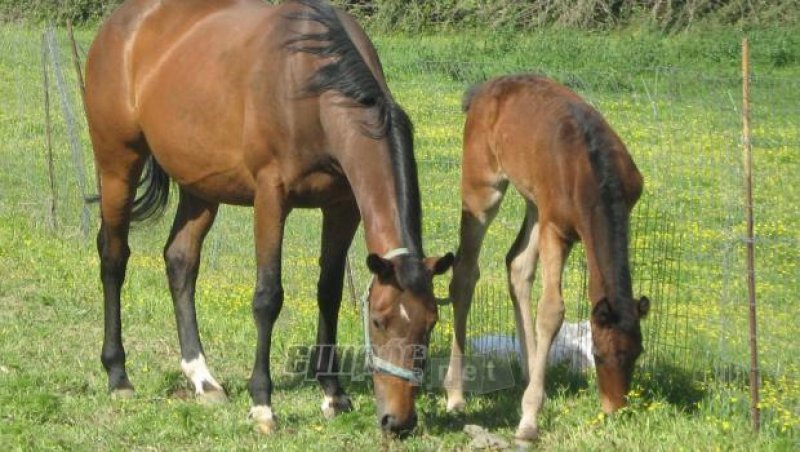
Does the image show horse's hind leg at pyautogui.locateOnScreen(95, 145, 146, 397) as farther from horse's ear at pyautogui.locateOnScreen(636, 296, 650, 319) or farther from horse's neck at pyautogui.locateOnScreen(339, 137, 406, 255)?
horse's ear at pyautogui.locateOnScreen(636, 296, 650, 319)

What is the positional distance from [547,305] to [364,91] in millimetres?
1461

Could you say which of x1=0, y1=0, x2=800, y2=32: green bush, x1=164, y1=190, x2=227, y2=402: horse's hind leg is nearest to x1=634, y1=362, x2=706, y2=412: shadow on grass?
x1=164, y1=190, x2=227, y2=402: horse's hind leg

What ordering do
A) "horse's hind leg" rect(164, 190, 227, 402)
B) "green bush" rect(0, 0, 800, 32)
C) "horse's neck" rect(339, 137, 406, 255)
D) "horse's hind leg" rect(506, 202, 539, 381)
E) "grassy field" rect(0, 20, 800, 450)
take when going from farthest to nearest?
"green bush" rect(0, 0, 800, 32), "horse's hind leg" rect(164, 190, 227, 402), "horse's hind leg" rect(506, 202, 539, 381), "grassy field" rect(0, 20, 800, 450), "horse's neck" rect(339, 137, 406, 255)

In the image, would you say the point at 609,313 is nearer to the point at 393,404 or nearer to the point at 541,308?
the point at 541,308

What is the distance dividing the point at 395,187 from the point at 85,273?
4.80 metres

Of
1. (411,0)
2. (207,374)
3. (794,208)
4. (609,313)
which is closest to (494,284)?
(794,208)

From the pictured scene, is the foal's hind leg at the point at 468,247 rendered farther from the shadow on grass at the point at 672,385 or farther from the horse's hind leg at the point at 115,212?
the horse's hind leg at the point at 115,212

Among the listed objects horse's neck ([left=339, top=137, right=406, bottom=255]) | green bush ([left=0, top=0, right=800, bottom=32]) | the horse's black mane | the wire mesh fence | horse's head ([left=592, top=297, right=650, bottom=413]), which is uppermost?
the horse's black mane

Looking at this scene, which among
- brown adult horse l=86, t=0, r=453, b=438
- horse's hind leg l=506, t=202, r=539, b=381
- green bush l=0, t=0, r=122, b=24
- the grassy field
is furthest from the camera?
green bush l=0, t=0, r=122, b=24

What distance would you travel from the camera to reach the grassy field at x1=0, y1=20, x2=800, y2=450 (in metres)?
6.74


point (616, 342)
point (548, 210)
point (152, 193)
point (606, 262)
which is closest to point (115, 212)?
point (152, 193)

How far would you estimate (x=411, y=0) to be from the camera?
26.6 m

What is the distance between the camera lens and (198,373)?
783cm

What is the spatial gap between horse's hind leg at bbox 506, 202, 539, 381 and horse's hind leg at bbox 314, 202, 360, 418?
102 centimetres
